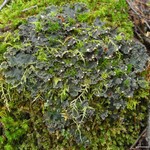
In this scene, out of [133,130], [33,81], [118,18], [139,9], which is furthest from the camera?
[139,9]

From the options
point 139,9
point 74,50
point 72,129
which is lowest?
point 72,129

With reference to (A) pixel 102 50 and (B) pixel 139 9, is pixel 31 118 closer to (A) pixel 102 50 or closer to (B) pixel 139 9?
(A) pixel 102 50

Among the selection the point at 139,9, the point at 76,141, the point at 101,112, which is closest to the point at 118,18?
the point at 139,9

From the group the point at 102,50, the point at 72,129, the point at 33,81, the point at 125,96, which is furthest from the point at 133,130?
the point at 33,81

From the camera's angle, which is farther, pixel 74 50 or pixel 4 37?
pixel 4 37

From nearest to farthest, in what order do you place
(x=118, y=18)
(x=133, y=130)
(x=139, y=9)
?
(x=133, y=130) < (x=118, y=18) < (x=139, y=9)

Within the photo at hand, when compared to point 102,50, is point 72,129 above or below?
below
